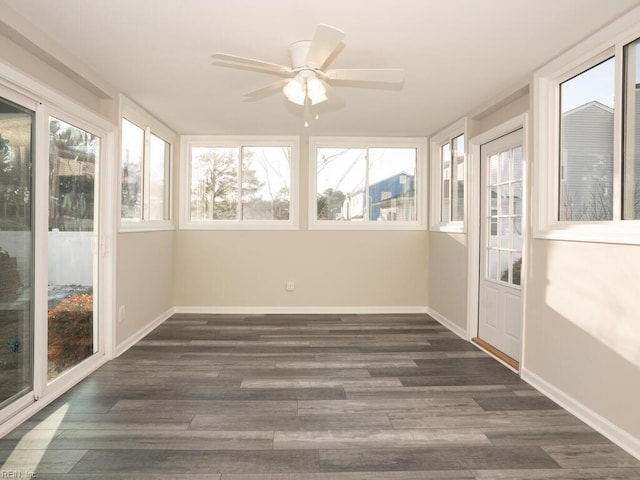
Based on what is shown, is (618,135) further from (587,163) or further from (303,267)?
(303,267)

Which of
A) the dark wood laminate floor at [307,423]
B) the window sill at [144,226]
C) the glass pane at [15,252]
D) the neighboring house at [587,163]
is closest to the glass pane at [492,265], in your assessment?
the dark wood laminate floor at [307,423]

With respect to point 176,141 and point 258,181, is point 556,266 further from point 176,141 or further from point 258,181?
point 176,141

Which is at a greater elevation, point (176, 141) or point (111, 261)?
point (176, 141)

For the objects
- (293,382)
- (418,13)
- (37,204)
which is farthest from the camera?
(293,382)

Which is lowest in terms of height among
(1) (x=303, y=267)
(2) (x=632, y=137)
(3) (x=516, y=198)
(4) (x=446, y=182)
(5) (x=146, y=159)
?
(1) (x=303, y=267)

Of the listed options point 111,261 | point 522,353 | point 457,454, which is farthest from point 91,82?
point 522,353

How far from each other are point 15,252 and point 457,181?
420 cm

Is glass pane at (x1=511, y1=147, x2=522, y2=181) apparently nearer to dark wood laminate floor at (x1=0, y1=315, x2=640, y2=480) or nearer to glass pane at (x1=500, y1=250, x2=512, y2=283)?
glass pane at (x1=500, y1=250, x2=512, y2=283)

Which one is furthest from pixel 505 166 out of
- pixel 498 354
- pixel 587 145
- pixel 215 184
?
pixel 215 184

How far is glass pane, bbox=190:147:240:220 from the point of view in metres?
5.48

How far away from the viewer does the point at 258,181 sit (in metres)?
5.51

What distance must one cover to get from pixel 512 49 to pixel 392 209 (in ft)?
9.74

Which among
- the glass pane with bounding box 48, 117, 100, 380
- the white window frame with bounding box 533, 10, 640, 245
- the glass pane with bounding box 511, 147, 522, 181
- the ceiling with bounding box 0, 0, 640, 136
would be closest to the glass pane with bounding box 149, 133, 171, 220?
the ceiling with bounding box 0, 0, 640, 136

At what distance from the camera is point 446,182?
511 centimetres
